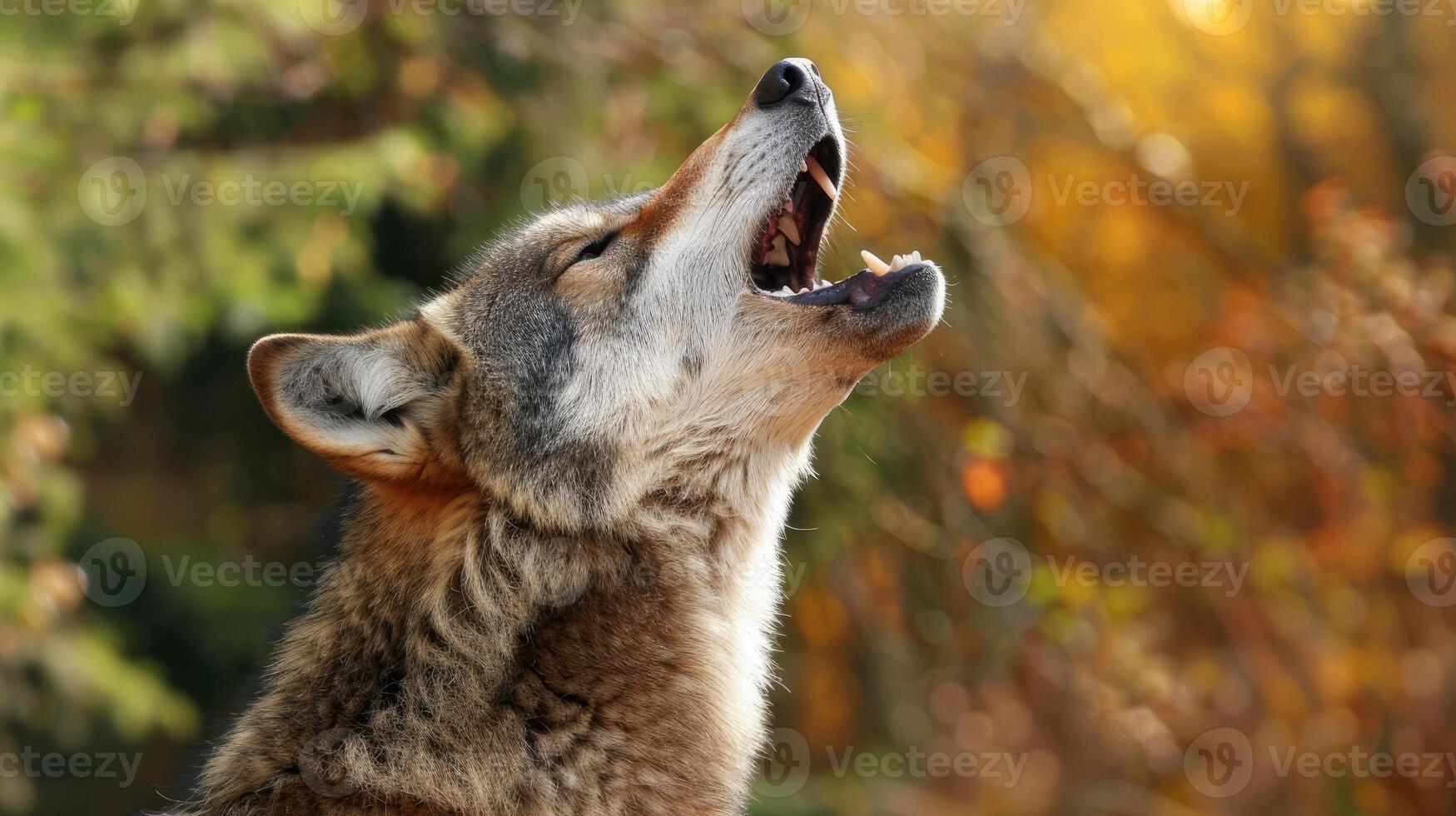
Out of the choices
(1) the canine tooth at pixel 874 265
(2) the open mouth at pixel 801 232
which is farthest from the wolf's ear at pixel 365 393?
(1) the canine tooth at pixel 874 265

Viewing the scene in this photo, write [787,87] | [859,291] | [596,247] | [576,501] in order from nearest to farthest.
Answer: [576,501]
[859,291]
[787,87]
[596,247]

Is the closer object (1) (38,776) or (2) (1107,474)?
(2) (1107,474)

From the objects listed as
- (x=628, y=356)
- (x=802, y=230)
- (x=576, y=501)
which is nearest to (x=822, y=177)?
(x=802, y=230)

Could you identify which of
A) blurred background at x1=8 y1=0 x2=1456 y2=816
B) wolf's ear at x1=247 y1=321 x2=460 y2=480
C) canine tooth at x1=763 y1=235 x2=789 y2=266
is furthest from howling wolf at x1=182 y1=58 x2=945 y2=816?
blurred background at x1=8 y1=0 x2=1456 y2=816

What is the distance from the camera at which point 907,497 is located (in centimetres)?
712

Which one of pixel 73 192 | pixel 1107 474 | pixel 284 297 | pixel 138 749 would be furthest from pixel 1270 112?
pixel 138 749

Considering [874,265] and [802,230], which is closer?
[874,265]

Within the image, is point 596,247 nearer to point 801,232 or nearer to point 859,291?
point 801,232

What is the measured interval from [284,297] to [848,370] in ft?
11.6

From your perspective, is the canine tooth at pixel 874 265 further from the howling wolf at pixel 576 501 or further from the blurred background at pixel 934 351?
the blurred background at pixel 934 351

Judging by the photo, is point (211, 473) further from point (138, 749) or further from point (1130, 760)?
point (1130, 760)

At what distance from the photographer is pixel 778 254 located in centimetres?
375

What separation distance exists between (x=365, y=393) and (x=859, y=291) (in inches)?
51.9

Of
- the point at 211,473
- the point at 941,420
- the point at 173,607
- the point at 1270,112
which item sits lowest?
the point at 173,607
